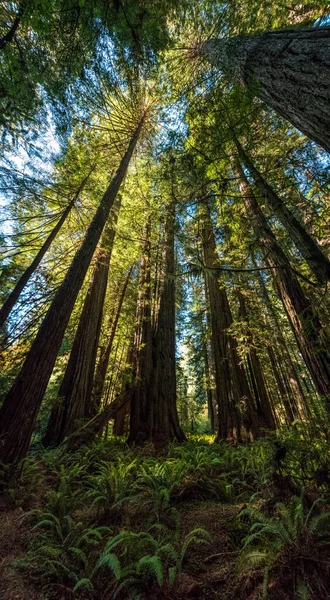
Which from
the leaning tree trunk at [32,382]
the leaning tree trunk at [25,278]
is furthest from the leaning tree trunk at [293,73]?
the leaning tree trunk at [25,278]

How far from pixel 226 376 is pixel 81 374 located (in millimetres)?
3752

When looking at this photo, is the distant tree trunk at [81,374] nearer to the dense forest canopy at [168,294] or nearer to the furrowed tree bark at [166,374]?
the dense forest canopy at [168,294]

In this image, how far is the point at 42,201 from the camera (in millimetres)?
7383

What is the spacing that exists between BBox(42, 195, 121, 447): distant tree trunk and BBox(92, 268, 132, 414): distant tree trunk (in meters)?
0.47

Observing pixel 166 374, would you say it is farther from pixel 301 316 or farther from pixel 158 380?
pixel 301 316

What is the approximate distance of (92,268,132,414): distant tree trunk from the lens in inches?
262

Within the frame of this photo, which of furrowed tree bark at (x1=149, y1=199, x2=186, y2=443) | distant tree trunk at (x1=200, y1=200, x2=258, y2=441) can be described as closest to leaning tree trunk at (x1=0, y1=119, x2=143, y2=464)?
furrowed tree bark at (x1=149, y1=199, x2=186, y2=443)

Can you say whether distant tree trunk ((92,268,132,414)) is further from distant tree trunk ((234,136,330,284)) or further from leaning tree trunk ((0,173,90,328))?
distant tree trunk ((234,136,330,284))

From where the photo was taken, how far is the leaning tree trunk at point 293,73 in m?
2.15

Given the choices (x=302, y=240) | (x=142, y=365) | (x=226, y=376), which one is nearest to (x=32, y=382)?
(x=142, y=365)

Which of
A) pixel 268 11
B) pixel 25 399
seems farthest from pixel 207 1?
pixel 25 399

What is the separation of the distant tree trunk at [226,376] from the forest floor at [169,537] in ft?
7.67

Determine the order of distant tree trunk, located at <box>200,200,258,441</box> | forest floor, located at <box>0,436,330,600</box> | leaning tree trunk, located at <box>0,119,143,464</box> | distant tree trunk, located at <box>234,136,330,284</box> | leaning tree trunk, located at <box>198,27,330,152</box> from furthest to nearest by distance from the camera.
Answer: distant tree trunk, located at <box>200,200,258,441</box>, leaning tree trunk, located at <box>0,119,143,464</box>, distant tree trunk, located at <box>234,136,330,284</box>, leaning tree trunk, located at <box>198,27,330,152</box>, forest floor, located at <box>0,436,330,600</box>

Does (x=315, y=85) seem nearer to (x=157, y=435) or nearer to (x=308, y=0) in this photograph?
(x=308, y=0)
